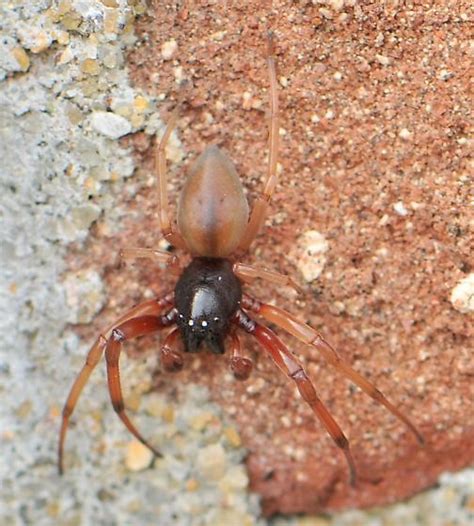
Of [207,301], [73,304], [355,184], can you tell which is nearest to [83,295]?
[73,304]

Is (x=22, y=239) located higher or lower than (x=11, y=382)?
higher

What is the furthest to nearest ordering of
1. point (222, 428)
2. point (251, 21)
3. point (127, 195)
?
point (222, 428) < point (127, 195) < point (251, 21)

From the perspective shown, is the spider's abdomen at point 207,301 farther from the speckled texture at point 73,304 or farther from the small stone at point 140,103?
the small stone at point 140,103

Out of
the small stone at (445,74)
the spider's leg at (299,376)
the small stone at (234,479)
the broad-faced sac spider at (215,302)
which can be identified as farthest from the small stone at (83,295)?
the small stone at (445,74)

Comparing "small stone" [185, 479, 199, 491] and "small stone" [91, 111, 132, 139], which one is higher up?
"small stone" [91, 111, 132, 139]

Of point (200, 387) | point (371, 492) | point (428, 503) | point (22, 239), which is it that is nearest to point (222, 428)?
point (200, 387)

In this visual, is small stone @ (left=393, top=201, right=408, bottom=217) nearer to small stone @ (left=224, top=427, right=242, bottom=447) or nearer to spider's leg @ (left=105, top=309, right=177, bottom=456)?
spider's leg @ (left=105, top=309, right=177, bottom=456)

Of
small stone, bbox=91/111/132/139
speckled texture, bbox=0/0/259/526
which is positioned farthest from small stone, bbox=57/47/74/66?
small stone, bbox=91/111/132/139

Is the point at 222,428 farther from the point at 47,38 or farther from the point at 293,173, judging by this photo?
the point at 47,38
